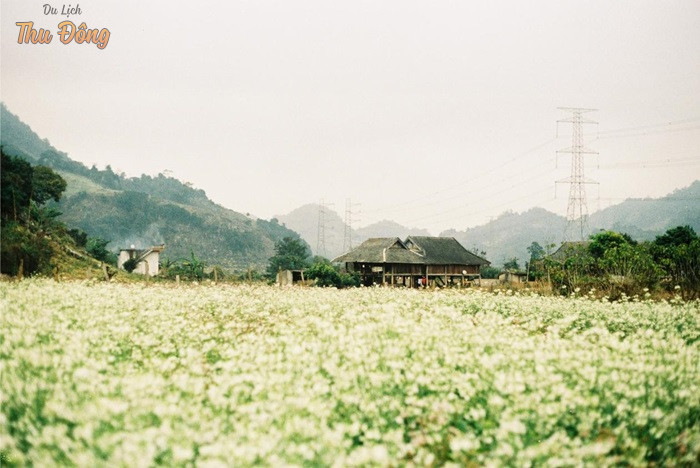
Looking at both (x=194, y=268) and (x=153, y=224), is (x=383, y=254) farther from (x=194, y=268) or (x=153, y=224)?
(x=153, y=224)

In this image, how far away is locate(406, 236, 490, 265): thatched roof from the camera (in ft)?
186

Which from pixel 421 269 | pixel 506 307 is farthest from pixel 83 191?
pixel 506 307

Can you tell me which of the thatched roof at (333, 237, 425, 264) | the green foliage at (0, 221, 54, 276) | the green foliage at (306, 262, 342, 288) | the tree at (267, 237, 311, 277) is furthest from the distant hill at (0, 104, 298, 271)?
the green foliage at (0, 221, 54, 276)

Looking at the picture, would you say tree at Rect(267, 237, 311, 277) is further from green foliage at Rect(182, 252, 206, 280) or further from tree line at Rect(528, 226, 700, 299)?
tree line at Rect(528, 226, 700, 299)

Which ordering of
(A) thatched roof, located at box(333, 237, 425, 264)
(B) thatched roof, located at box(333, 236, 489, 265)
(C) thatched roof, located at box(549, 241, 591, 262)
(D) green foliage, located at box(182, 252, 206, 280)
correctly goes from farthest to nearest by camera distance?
(B) thatched roof, located at box(333, 236, 489, 265)
(A) thatched roof, located at box(333, 237, 425, 264)
(D) green foliage, located at box(182, 252, 206, 280)
(C) thatched roof, located at box(549, 241, 591, 262)

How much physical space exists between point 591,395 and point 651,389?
0.68 meters

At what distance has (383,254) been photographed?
172ft

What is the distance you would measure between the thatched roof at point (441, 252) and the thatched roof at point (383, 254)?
1819 mm

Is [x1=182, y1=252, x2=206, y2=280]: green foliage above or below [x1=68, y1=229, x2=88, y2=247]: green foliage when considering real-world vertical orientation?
below

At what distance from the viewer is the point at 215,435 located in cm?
403

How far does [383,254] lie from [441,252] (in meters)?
9.55

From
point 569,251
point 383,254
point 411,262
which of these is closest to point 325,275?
point 383,254

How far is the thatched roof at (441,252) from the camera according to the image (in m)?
56.7

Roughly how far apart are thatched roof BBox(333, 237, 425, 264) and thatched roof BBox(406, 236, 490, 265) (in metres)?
1.82
